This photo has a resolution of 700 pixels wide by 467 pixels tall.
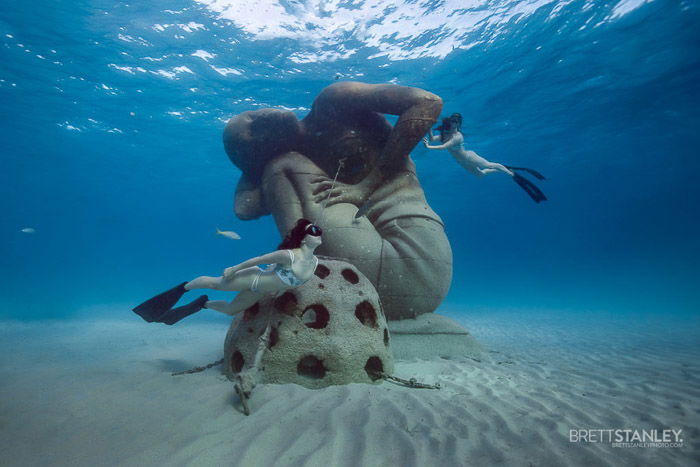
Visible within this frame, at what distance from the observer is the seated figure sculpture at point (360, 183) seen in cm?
551

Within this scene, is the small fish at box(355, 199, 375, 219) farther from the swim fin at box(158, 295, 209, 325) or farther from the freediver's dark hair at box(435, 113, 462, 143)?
the swim fin at box(158, 295, 209, 325)

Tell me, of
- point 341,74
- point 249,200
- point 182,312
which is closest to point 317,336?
point 182,312

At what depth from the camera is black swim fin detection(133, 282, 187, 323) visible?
4.38m

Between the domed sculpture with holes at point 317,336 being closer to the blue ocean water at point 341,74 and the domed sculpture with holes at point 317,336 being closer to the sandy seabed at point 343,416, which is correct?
the sandy seabed at point 343,416

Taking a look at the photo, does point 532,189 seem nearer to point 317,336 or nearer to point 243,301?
point 317,336

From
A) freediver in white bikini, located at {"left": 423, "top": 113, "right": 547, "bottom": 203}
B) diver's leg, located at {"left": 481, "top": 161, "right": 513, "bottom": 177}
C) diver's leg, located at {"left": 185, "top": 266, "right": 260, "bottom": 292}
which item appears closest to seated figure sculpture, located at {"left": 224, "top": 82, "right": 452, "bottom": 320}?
freediver in white bikini, located at {"left": 423, "top": 113, "right": 547, "bottom": 203}

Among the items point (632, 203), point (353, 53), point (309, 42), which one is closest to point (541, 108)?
point (353, 53)

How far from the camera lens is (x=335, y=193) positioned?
236 inches

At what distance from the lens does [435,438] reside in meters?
2.44

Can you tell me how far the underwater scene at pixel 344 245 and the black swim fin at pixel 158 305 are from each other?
0.19 feet

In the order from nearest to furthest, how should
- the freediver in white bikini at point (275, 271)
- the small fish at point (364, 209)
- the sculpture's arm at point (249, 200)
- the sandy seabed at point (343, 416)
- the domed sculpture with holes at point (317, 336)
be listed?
the sandy seabed at point (343, 416) < the freediver in white bikini at point (275, 271) < the domed sculpture with holes at point (317, 336) < the small fish at point (364, 209) < the sculpture's arm at point (249, 200)

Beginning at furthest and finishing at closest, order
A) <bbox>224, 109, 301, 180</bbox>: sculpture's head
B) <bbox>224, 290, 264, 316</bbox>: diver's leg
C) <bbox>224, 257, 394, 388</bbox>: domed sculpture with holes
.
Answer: <bbox>224, 109, 301, 180</bbox>: sculpture's head < <bbox>224, 290, 264, 316</bbox>: diver's leg < <bbox>224, 257, 394, 388</bbox>: domed sculpture with holes

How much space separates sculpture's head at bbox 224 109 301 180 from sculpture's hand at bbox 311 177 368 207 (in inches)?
46.0

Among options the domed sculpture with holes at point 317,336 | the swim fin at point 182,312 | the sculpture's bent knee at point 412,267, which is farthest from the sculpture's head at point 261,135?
the domed sculpture with holes at point 317,336
